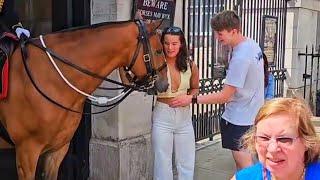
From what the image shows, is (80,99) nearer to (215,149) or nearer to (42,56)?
(42,56)

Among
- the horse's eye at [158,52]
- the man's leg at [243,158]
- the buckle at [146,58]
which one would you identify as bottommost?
the man's leg at [243,158]

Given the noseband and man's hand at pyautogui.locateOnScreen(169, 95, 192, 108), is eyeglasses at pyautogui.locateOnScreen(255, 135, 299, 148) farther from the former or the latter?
man's hand at pyautogui.locateOnScreen(169, 95, 192, 108)

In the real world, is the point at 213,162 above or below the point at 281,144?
below

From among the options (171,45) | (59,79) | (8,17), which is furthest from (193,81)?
(8,17)

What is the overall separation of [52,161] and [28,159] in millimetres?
372

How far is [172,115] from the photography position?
425cm

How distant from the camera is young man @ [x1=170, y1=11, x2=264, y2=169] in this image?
4.07 metres

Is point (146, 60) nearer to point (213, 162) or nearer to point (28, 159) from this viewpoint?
point (28, 159)

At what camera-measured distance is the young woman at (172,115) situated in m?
4.23

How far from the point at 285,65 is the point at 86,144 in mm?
6140

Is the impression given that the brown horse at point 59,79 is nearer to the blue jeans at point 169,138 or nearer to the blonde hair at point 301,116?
the blue jeans at point 169,138

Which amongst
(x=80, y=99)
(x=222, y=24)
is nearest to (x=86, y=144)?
(x=80, y=99)

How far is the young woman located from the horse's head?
0.68 feet

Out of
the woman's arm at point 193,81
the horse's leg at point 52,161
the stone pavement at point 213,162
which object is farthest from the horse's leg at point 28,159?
the stone pavement at point 213,162
